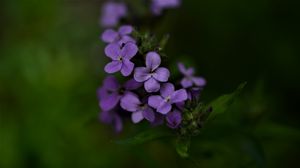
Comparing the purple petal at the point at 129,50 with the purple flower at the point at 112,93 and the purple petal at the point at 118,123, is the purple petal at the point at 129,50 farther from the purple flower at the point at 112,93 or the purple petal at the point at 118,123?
the purple petal at the point at 118,123

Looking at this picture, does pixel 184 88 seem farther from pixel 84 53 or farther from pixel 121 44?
pixel 84 53

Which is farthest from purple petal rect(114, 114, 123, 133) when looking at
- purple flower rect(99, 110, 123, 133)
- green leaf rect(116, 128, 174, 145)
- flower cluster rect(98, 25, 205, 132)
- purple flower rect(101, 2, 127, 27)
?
purple flower rect(101, 2, 127, 27)

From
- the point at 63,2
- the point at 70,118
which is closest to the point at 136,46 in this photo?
the point at 70,118

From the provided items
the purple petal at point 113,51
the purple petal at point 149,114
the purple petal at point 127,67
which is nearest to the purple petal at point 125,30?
the purple petal at point 113,51

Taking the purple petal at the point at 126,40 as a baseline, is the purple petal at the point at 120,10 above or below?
below

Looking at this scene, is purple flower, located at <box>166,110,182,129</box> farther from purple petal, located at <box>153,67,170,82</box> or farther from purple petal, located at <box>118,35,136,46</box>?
purple petal, located at <box>118,35,136,46</box>

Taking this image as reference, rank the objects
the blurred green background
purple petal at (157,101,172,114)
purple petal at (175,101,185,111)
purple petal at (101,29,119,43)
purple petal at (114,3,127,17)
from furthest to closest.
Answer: the blurred green background
purple petal at (114,3,127,17)
purple petal at (101,29,119,43)
purple petal at (175,101,185,111)
purple petal at (157,101,172,114)

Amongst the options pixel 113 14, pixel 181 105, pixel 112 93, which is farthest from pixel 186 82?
pixel 113 14
